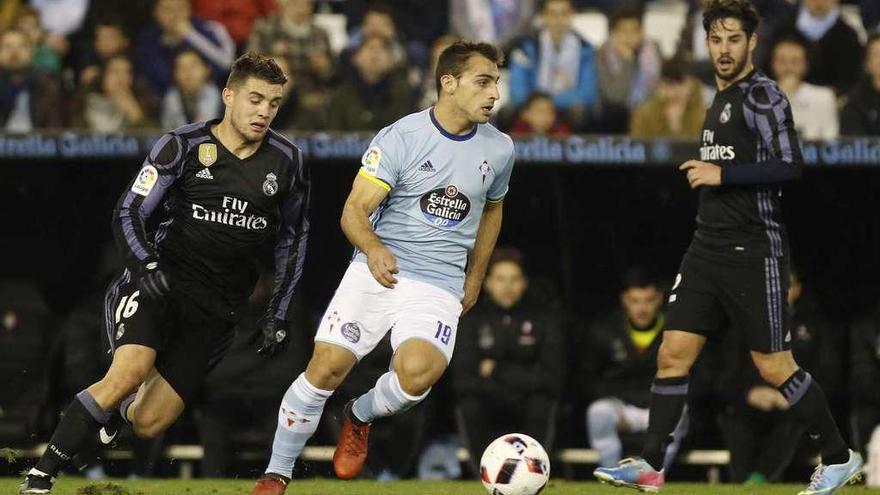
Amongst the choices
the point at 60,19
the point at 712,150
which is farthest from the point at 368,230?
the point at 60,19

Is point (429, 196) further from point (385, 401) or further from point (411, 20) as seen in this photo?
point (411, 20)

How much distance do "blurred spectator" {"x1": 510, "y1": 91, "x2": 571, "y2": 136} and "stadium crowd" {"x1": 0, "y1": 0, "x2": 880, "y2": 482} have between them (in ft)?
0.04

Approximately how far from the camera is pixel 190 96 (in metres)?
10.9

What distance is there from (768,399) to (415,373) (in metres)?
4.57

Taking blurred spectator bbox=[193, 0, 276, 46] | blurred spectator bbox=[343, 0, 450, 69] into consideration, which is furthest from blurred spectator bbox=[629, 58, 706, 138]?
blurred spectator bbox=[193, 0, 276, 46]

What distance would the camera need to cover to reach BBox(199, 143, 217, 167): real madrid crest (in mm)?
7109

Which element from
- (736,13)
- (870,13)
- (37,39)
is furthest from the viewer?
(37,39)

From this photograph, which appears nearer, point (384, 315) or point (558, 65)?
point (384, 315)

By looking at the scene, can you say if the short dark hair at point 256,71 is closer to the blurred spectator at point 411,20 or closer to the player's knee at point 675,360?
the player's knee at point 675,360

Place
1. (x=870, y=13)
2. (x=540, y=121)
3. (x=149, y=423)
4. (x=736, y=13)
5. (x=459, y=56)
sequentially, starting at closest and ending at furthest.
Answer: (x=459, y=56)
(x=736, y=13)
(x=149, y=423)
(x=540, y=121)
(x=870, y=13)

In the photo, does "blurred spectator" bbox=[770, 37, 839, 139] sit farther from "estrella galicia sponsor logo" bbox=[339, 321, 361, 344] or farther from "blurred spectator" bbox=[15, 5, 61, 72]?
"blurred spectator" bbox=[15, 5, 61, 72]

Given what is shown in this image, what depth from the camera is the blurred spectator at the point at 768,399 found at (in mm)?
10508

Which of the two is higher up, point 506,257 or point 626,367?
point 506,257

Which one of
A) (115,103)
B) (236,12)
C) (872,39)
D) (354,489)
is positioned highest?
(236,12)
